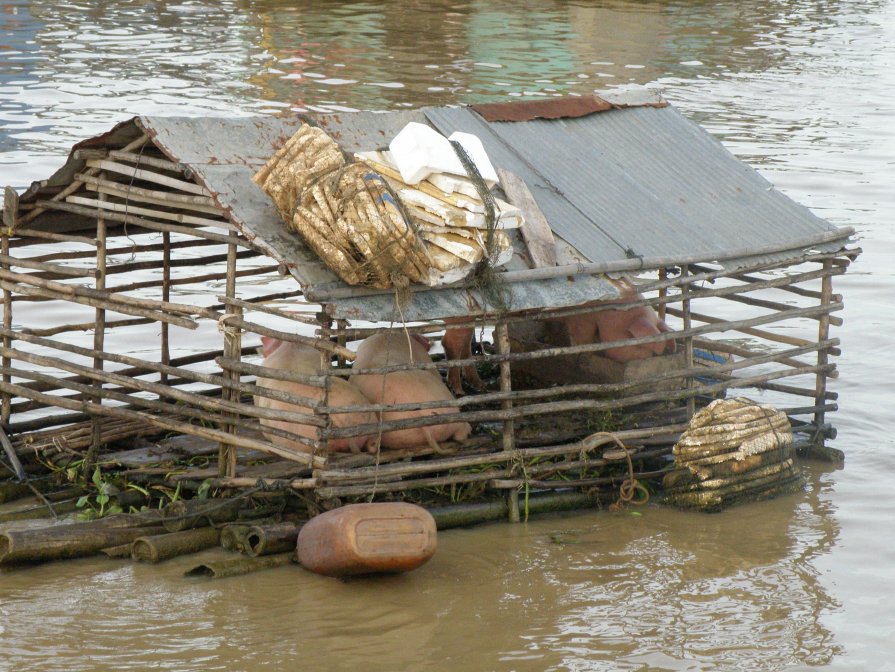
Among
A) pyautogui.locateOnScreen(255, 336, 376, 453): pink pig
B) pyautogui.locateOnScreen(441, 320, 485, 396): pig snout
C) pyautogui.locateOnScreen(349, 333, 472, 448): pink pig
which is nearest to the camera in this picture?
pyautogui.locateOnScreen(255, 336, 376, 453): pink pig

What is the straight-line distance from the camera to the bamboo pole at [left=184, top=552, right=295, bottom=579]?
7049 millimetres

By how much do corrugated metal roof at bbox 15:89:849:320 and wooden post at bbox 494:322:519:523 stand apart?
347mm

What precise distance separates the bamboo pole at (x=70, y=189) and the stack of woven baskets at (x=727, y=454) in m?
3.81

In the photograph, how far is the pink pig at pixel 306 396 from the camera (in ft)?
24.6

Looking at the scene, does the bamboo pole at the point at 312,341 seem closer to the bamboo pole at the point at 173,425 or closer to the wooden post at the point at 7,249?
the bamboo pole at the point at 173,425

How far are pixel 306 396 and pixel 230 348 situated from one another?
532mm

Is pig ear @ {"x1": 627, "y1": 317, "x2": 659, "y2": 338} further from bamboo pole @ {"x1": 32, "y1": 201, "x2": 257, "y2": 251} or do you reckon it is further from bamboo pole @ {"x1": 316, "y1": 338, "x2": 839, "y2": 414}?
bamboo pole @ {"x1": 32, "y1": 201, "x2": 257, "y2": 251}

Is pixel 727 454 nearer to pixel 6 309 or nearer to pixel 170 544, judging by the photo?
pixel 170 544

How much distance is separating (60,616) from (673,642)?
313cm

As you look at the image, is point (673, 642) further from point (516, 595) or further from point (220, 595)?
point (220, 595)

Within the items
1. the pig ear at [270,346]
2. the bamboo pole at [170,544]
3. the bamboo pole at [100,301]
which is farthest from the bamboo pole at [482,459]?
the pig ear at [270,346]

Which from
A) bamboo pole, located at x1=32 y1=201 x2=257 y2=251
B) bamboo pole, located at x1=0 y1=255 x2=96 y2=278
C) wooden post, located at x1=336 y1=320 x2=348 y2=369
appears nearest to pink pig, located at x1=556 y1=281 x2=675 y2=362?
wooden post, located at x1=336 y1=320 x2=348 y2=369

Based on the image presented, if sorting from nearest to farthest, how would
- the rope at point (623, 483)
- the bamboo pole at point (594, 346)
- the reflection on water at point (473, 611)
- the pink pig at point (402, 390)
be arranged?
the reflection on water at point (473, 611) → the bamboo pole at point (594, 346) → the pink pig at point (402, 390) → the rope at point (623, 483)

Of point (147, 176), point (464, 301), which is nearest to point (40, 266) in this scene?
point (147, 176)
